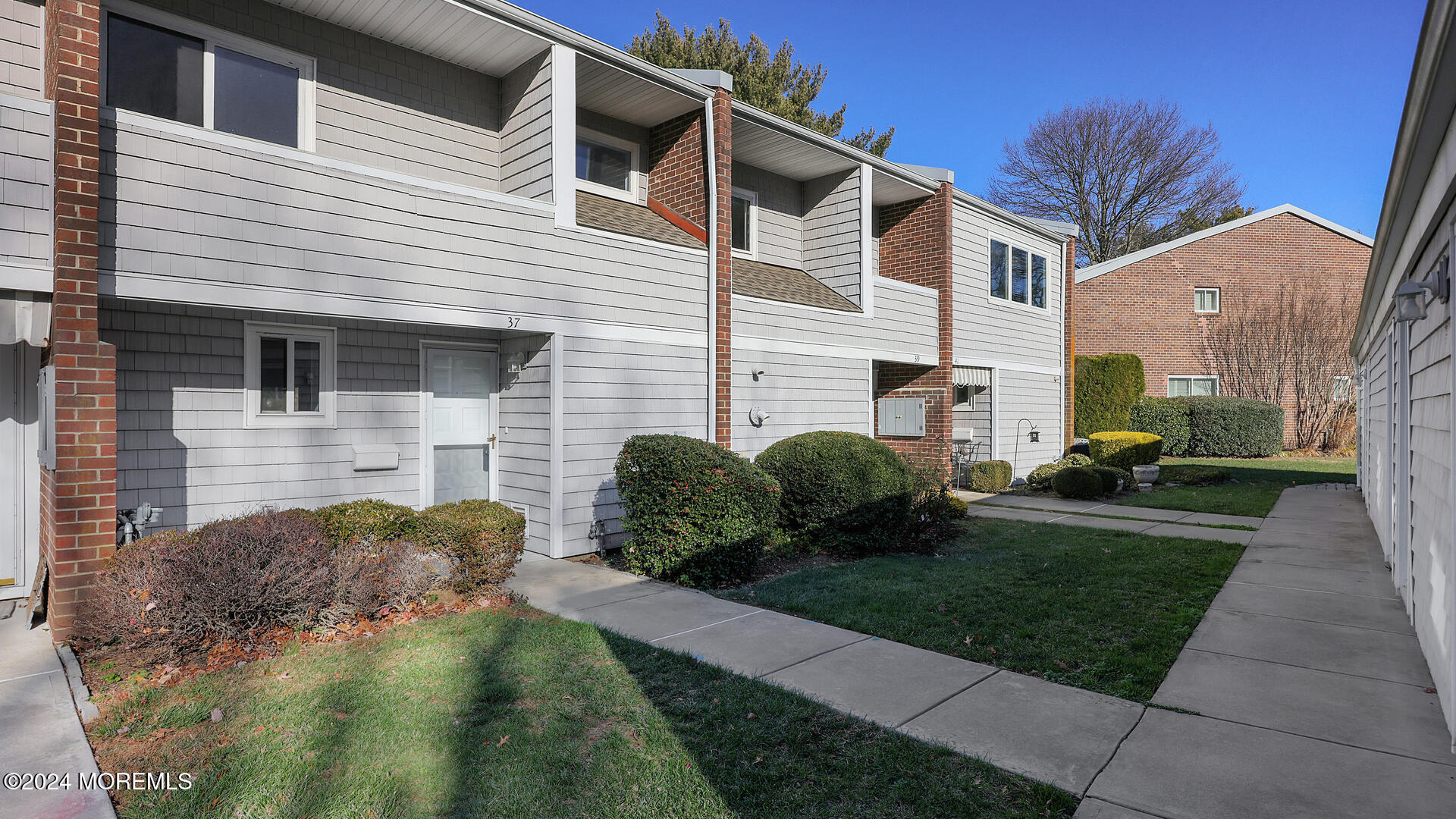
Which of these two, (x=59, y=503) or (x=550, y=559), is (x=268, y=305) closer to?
(x=59, y=503)

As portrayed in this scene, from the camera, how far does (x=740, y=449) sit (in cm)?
1044

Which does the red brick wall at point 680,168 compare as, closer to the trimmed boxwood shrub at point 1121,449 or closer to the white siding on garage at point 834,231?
the white siding on garage at point 834,231

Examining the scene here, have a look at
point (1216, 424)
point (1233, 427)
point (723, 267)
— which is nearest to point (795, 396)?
point (723, 267)

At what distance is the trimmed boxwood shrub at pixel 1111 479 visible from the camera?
14.0m

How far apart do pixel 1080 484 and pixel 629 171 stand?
9.51 m

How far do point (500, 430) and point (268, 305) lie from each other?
3.07 m

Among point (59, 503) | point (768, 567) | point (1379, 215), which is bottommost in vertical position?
point (768, 567)

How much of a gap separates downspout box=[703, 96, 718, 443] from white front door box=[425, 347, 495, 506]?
264 centimetres

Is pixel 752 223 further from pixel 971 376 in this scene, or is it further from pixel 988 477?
pixel 988 477

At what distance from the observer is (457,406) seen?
869cm

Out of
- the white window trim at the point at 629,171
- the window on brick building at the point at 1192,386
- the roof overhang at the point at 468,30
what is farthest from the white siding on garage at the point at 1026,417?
the roof overhang at the point at 468,30

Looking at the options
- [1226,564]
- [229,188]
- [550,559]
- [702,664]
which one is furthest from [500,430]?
[1226,564]

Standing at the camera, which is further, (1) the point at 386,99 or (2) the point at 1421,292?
(1) the point at 386,99

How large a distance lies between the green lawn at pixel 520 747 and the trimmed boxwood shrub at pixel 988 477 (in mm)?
11043
